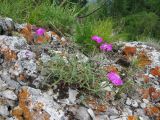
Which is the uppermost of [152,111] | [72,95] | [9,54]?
[9,54]

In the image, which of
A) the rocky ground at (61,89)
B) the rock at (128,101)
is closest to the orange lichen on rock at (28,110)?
the rocky ground at (61,89)

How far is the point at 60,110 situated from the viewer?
130 inches

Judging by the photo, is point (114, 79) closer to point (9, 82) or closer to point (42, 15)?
point (9, 82)

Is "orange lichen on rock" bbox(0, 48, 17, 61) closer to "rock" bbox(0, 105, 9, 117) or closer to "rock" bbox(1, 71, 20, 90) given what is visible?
"rock" bbox(1, 71, 20, 90)

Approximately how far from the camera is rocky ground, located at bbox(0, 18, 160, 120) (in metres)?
3.28

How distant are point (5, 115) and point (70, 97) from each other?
0.59 metres

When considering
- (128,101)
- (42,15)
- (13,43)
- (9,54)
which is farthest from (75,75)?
(42,15)

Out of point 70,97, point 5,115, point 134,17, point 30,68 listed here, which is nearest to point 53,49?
point 30,68

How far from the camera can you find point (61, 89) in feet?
11.4

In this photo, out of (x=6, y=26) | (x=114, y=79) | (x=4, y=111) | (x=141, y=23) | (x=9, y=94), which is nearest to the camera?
(x=4, y=111)

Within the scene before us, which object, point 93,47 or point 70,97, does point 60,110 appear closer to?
point 70,97

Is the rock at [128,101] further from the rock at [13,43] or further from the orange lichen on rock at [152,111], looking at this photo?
the rock at [13,43]

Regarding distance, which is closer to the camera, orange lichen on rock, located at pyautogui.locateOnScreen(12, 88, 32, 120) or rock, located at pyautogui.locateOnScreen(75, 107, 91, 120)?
orange lichen on rock, located at pyautogui.locateOnScreen(12, 88, 32, 120)

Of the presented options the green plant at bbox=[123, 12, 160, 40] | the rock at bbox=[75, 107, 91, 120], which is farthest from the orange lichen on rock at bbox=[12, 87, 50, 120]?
the green plant at bbox=[123, 12, 160, 40]
